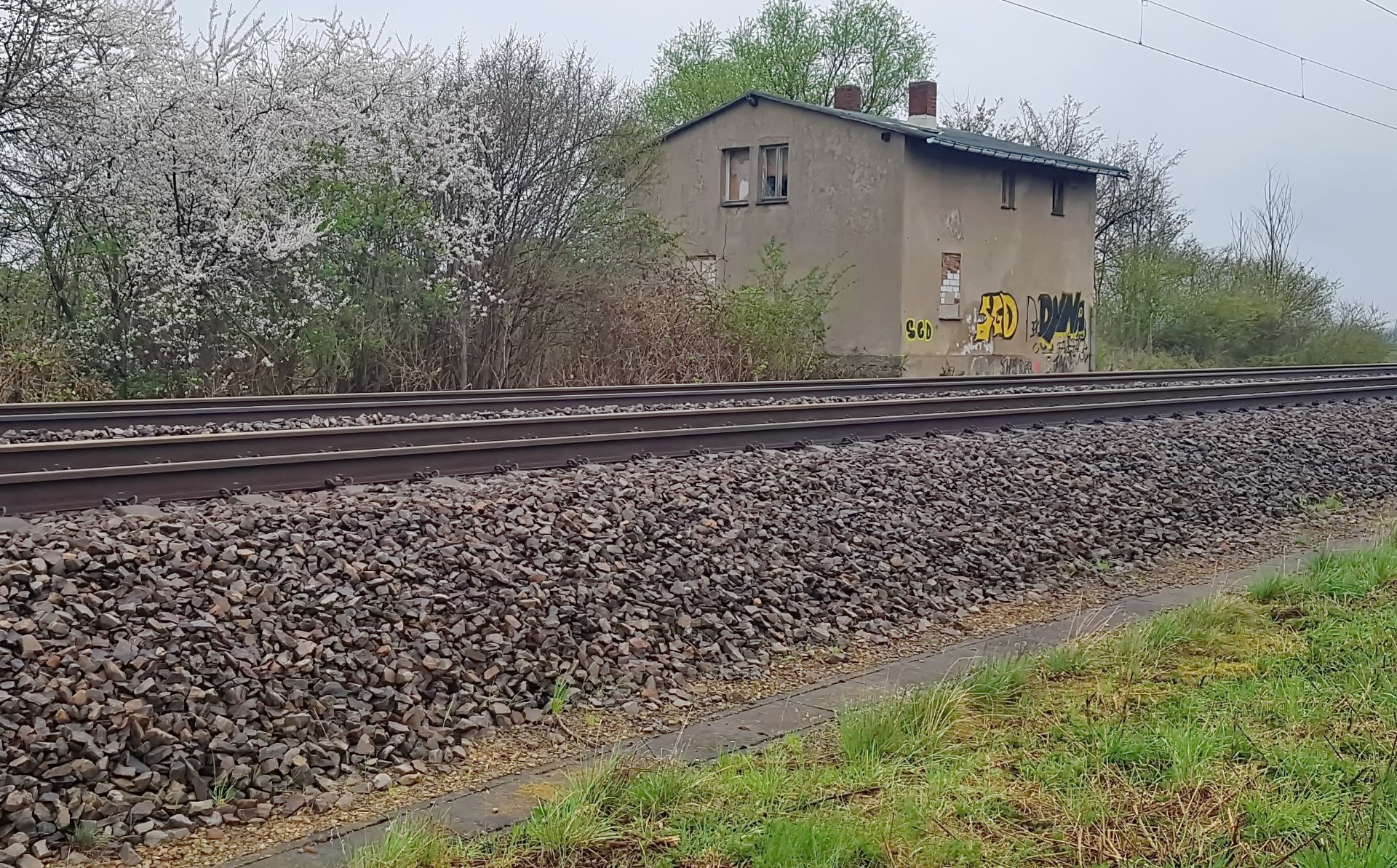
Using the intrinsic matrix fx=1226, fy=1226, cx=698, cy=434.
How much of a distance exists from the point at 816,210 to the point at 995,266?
5.00 meters

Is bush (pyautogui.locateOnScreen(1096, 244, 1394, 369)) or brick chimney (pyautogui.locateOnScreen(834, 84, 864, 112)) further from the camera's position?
bush (pyautogui.locateOnScreen(1096, 244, 1394, 369))

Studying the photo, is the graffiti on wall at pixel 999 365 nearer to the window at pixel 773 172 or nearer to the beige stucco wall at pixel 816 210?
the beige stucco wall at pixel 816 210

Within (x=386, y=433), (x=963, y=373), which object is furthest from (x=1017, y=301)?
(x=386, y=433)

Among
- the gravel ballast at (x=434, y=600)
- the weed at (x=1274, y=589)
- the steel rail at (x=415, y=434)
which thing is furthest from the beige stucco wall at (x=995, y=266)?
the weed at (x=1274, y=589)

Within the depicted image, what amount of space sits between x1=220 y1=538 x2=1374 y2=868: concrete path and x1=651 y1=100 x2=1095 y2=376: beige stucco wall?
20.4 meters

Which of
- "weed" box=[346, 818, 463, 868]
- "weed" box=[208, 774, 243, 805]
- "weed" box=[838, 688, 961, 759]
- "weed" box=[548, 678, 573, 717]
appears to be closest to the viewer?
"weed" box=[346, 818, 463, 868]

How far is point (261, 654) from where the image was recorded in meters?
5.17

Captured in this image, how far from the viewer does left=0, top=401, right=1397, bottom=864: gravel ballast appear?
181 inches

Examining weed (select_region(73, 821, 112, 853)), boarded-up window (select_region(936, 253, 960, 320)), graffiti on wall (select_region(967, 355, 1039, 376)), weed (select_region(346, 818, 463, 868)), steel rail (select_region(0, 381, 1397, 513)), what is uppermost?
boarded-up window (select_region(936, 253, 960, 320))

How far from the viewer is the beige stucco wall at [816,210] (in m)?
28.6

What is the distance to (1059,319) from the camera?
109 feet

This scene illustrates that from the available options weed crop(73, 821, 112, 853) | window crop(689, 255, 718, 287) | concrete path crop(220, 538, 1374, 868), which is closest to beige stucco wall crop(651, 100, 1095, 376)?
window crop(689, 255, 718, 287)

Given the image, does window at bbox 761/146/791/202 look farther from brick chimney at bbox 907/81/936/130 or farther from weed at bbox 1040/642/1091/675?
weed at bbox 1040/642/1091/675

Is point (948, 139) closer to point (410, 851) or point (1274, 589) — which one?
point (1274, 589)
